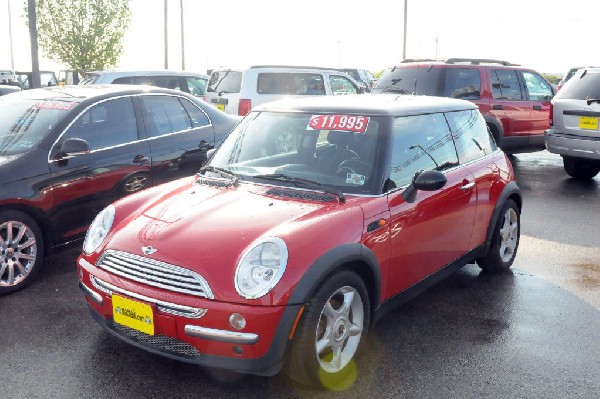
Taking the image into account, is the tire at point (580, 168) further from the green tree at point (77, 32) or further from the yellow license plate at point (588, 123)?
the green tree at point (77, 32)

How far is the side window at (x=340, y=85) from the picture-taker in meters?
12.8

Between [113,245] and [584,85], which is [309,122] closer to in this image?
[113,245]

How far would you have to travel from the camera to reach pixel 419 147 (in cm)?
425

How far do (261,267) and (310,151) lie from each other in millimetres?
1218

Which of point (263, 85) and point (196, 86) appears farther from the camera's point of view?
point (196, 86)

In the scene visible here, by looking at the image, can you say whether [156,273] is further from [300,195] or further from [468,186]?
[468,186]

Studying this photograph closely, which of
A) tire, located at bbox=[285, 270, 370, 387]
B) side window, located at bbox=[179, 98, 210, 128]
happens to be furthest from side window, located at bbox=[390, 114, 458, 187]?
side window, located at bbox=[179, 98, 210, 128]

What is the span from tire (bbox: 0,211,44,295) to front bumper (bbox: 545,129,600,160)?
748 centimetres

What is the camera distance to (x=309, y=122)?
423 cm

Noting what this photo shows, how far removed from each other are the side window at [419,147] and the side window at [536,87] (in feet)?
23.9

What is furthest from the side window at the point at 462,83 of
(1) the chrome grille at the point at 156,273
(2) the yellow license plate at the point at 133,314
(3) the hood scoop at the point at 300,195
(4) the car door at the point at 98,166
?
(2) the yellow license plate at the point at 133,314

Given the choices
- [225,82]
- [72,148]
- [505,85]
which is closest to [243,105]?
[225,82]

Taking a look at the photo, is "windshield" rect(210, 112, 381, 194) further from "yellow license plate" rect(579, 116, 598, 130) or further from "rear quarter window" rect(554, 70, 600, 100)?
"rear quarter window" rect(554, 70, 600, 100)

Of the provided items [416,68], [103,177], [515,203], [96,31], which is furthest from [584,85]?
[96,31]
